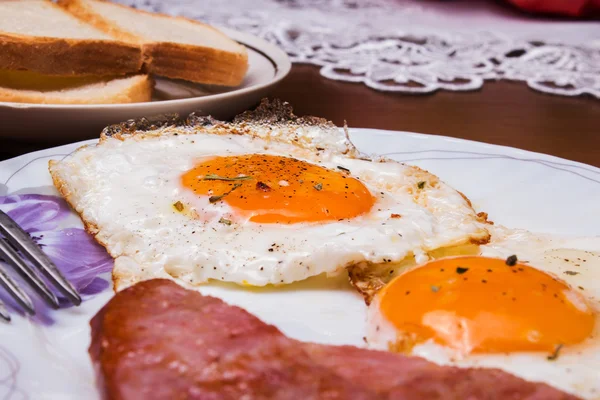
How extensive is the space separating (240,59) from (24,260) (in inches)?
77.3

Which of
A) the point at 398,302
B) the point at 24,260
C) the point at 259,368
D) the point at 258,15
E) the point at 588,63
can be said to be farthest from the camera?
the point at 258,15

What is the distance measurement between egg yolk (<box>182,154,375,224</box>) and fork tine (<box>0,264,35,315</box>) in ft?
2.01

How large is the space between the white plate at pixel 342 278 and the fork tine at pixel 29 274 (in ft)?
0.14

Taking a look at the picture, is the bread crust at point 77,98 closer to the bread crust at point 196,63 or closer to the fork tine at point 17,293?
the bread crust at point 196,63

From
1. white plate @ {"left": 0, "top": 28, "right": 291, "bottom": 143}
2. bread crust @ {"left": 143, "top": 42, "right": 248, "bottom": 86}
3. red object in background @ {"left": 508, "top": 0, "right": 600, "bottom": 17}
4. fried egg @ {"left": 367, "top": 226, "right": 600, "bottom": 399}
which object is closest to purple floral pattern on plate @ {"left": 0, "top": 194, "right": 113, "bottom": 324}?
white plate @ {"left": 0, "top": 28, "right": 291, "bottom": 143}

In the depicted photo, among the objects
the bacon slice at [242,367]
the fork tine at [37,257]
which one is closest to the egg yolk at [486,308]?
the bacon slice at [242,367]

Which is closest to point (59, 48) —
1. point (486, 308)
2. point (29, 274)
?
point (29, 274)

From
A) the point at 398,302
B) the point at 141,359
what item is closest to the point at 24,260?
the point at 141,359

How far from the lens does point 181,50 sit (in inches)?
127

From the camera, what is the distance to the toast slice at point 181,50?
3.18m

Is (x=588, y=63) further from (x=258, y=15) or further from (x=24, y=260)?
(x=24, y=260)

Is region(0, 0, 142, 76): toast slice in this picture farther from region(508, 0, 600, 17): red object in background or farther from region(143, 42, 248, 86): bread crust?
region(508, 0, 600, 17): red object in background

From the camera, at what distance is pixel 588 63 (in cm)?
509

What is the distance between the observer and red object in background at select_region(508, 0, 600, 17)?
21.2ft
